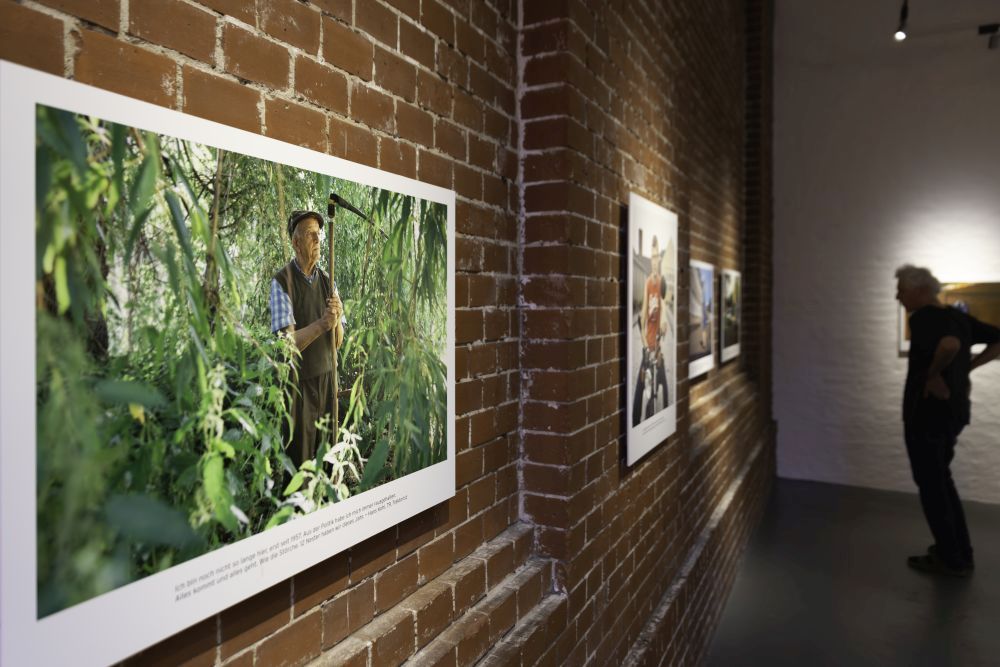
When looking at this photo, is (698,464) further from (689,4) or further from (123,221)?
(123,221)

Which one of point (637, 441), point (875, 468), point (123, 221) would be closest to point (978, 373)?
point (875, 468)

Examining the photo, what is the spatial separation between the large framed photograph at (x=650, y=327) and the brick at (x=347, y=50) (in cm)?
118

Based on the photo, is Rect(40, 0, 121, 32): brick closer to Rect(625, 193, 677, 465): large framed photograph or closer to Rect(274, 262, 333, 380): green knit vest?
Rect(274, 262, 333, 380): green knit vest

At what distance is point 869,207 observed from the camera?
642 cm

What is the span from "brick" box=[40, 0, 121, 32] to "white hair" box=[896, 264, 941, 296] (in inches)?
195

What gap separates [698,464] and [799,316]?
3758mm

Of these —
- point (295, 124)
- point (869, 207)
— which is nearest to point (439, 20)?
point (295, 124)

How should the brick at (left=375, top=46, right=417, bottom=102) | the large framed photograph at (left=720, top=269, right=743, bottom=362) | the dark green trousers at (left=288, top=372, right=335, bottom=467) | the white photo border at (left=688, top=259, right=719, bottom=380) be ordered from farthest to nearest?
the large framed photograph at (left=720, top=269, right=743, bottom=362)
the white photo border at (left=688, top=259, right=719, bottom=380)
the brick at (left=375, top=46, right=417, bottom=102)
the dark green trousers at (left=288, top=372, right=335, bottom=467)

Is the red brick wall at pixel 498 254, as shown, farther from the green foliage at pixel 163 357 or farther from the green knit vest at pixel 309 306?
the green knit vest at pixel 309 306

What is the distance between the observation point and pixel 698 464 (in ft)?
11.9

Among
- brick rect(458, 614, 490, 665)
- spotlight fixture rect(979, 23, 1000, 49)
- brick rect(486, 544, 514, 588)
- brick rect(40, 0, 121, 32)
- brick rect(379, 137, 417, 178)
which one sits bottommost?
brick rect(458, 614, 490, 665)

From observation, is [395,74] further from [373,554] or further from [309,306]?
[373,554]

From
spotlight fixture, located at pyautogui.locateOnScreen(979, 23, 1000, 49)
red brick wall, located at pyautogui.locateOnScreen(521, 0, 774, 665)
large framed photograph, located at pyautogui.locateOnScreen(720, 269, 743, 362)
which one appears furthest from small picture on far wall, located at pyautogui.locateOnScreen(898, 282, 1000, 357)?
red brick wall, located at pyautogui.locateOnScreen(521, 0, 774, 665)

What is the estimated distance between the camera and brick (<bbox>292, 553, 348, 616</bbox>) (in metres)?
1.18
